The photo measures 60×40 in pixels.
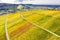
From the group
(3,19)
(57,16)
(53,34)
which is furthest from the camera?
(3,19)

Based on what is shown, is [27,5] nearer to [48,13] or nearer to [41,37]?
[48,13]

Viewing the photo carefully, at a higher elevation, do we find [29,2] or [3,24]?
[29,2]

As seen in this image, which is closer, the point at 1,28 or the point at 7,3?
the point at 1,28

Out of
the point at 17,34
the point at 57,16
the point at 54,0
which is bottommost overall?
the point at 17,34

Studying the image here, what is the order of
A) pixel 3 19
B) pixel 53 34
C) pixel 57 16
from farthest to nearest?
pixel 3 19
pixel 57 16
pixel 53 34

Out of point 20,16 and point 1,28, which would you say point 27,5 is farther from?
point 1,28

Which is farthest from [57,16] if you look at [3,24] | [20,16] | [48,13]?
[3,24]
